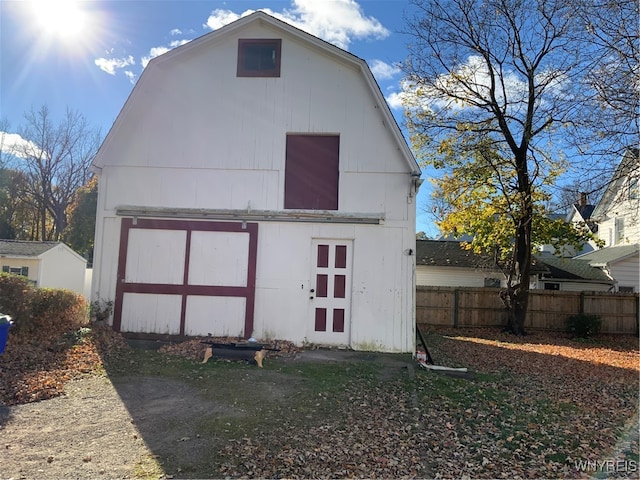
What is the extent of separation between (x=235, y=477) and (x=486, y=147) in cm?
1325

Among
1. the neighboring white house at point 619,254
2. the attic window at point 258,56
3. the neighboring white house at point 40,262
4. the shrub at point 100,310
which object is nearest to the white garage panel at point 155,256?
the shrub at point 100,310

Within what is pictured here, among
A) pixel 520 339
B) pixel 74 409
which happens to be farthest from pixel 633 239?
pixel 74 409

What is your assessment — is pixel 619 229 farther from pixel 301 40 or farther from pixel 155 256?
pixel 155 256

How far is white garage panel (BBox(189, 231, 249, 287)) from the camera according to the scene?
29.3ft

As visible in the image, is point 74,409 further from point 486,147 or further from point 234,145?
point 486,147

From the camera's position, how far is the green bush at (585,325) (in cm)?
1519

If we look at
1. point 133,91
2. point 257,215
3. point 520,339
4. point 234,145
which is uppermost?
point 133,91

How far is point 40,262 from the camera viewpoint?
22.4 meters

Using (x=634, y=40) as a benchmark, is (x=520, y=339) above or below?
Result: below

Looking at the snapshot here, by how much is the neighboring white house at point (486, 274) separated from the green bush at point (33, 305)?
17.3 metres

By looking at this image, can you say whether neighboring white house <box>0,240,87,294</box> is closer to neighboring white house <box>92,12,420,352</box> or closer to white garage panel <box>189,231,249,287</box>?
neighboring white house <box>92,12,420,352</box>

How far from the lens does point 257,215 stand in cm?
891

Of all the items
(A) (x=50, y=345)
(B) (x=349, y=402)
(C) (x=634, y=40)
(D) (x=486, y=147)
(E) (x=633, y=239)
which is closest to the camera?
(B) (x=349, y=402)

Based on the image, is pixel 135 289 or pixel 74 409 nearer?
pixel 74 409
